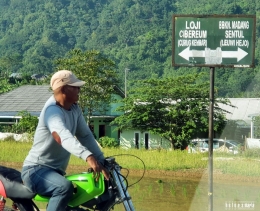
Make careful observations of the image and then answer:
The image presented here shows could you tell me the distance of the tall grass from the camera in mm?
11883

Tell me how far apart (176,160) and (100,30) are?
7614cm

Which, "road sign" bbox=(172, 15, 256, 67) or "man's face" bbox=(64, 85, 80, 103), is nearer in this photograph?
"man's face" bbox=(64, 85, 80, 103)

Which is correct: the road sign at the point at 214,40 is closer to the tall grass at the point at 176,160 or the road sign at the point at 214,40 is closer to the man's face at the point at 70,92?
the man's face at the point at 70,92

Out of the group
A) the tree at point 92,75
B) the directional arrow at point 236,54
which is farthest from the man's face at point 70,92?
the tree at point 92,75

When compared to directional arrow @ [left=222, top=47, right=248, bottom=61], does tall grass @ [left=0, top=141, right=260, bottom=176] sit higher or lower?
lower

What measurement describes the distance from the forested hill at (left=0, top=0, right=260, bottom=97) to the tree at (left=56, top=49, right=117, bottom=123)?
82.8ft

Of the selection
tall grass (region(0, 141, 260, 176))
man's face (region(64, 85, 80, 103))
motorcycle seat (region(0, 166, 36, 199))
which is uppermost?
man's face (region(64, 85, 80, 103))

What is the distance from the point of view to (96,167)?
3131 millimetres

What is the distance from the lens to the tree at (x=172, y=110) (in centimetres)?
2088

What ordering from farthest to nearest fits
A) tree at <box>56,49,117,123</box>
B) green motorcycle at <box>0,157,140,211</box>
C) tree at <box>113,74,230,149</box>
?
tree at <box>56,49,117,123</box>
tree at <box>113,74,230,149</box>
green motorcycle at <box>0,157,140,211</box>

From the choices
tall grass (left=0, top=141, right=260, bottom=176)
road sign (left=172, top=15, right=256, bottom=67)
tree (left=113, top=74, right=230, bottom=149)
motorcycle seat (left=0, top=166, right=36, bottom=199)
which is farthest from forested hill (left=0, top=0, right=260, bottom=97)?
motorcycle seat (left=0, top=166, right=36, bottom=199)

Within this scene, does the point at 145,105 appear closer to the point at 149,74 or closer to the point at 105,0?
the point at 149,74

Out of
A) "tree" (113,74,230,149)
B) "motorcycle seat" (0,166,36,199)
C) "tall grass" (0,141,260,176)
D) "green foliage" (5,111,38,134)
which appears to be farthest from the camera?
"green foliage" (5,111,38,134)

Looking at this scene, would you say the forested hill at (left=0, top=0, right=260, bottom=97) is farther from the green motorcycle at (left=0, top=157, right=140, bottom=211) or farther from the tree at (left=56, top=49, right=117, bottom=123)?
the green motorcycle at (left=0, top=157, right=140, bottom=211)
